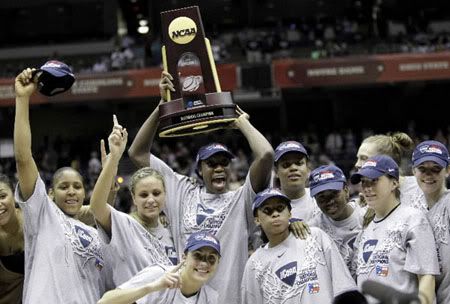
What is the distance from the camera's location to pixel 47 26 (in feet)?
92.8

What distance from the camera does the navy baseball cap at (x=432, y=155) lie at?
435cm

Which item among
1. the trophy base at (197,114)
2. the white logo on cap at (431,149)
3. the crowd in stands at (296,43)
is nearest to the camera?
the white logo on cap at (431,149)

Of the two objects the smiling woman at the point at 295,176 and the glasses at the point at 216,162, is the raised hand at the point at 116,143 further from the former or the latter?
the smiling woman at the point at 295,176

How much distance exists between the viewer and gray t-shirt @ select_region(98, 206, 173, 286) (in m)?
4.45

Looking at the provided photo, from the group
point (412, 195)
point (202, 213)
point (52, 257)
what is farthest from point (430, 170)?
point (52, 257)

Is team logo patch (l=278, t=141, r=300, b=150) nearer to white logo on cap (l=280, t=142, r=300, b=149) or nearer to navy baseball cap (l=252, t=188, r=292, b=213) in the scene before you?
white logo on cap (l=280, t=142, r=300, b=149)

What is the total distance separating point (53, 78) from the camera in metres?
4.29

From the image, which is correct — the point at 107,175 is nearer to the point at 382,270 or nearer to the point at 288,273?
the point at 288,273

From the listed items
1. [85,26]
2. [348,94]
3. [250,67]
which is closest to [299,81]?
[250,67]

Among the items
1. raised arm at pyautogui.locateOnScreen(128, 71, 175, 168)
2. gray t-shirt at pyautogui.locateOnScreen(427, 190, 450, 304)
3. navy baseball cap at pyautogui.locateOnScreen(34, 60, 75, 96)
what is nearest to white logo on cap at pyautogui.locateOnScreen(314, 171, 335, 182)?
gray t-shirt at pyautogui.locateOnScreen(427, 190, 450, 304)

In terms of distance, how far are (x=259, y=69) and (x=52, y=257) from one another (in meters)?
17.2

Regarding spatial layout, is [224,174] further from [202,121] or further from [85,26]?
[85,26]

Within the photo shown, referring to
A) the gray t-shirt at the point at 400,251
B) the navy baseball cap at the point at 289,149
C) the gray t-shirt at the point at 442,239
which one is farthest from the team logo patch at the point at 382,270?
the navy baseball cap at the point at 289,149

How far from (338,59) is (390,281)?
1771cm
